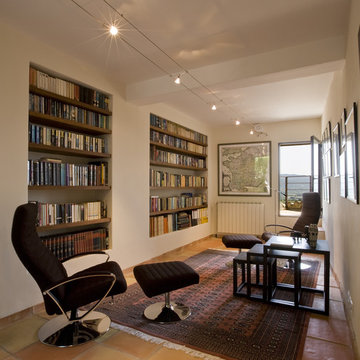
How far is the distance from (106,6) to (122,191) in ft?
7.21

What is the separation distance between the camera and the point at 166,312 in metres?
2.54

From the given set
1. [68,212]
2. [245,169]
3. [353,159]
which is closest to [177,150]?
[245,169]

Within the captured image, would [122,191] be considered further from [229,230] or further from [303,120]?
[303,120]

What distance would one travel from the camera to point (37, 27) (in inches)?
97.6

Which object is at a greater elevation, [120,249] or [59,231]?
[59,231]

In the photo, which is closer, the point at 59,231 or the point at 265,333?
the point at 265,333

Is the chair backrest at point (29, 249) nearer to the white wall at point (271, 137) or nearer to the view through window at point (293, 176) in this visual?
the white wall at point (271, 137)

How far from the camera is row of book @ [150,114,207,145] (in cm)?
457

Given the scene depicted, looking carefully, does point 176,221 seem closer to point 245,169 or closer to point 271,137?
point 245,169

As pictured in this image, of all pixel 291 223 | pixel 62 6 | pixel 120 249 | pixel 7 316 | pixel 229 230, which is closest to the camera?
pixel 62 6

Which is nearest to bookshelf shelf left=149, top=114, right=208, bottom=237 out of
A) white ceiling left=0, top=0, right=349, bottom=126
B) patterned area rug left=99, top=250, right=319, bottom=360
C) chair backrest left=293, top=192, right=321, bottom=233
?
white ceiling left=0, top=0, right=349, bottom=126

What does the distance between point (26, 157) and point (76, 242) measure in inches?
43.4

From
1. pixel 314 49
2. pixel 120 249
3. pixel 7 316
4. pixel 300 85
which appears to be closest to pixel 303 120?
pixel 300 85

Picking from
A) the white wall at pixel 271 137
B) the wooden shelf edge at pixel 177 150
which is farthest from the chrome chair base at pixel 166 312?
the white wall at pixel 271 137
